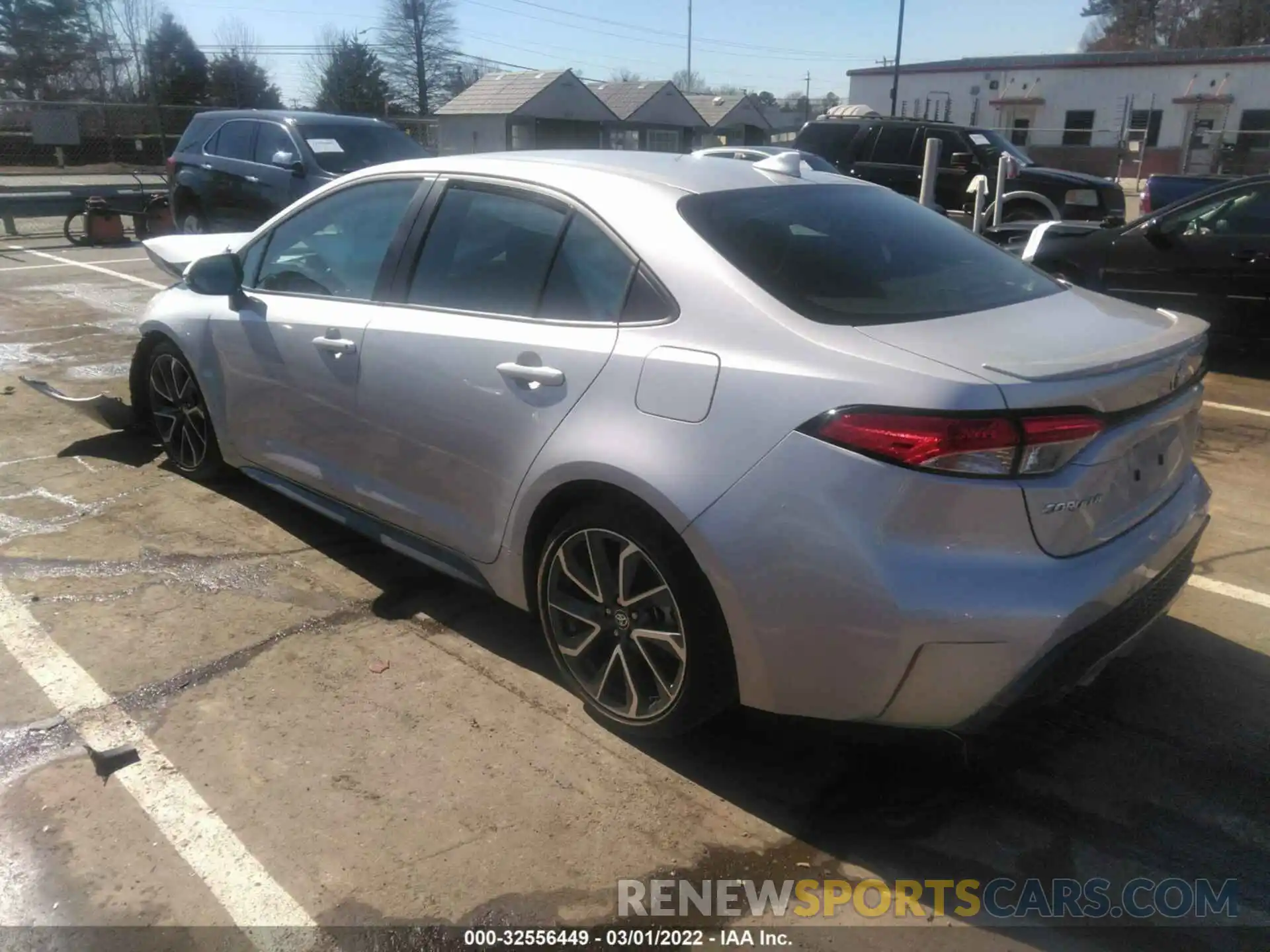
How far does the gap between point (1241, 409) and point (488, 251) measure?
18.5ft

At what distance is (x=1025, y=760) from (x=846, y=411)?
4.36 ft

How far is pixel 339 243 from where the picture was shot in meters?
4.02

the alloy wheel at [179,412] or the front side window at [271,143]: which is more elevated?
the front side window at [271,143]

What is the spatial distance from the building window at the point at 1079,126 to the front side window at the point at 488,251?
1869 inches

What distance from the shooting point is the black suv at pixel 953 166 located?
1372 cm

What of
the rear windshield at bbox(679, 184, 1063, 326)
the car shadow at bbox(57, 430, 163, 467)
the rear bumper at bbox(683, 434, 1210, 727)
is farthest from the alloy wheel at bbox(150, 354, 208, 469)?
the rear bumper at bbox(683, 434, 1210, 727)

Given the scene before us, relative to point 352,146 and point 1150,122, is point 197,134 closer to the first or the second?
point 352,146

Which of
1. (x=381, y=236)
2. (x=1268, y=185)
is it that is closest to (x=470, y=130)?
(x=1268, y=185)

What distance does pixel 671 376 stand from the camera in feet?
8.75

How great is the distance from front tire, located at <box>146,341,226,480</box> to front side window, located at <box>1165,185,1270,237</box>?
7052 millimetres

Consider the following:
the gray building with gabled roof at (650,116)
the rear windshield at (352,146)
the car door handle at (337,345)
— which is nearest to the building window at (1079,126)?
the gray building with gabled roof at (650,116)

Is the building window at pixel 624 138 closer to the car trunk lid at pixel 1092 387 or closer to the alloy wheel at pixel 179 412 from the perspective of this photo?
the alloy wheel at pixel 179 412

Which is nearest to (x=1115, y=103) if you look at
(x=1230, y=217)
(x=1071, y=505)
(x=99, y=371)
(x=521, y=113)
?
(x=521, y=113)

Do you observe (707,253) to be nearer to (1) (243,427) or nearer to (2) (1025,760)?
(2) (1025,760)
